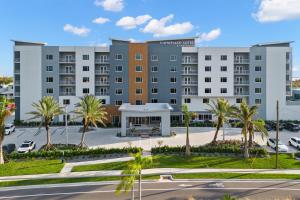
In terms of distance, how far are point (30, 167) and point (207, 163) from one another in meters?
18.8

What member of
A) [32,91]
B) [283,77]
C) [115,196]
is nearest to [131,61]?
[32,91]

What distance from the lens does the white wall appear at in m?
66.8

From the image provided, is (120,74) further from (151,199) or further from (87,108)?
(151,199)

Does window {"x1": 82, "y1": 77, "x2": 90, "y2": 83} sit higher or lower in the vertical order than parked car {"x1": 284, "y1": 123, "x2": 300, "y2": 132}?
higher

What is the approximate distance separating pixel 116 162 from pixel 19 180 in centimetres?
1012

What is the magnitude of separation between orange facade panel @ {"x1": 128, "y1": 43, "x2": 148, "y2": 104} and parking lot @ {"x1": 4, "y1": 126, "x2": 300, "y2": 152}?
9216 mm

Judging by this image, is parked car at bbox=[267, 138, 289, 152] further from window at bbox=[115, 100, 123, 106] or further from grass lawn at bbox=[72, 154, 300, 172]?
window at bbox=[115, 100, 123, 106]

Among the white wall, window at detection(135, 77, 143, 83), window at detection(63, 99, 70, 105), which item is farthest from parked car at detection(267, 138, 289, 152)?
the white wall

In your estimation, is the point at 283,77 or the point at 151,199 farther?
the point at 283,77

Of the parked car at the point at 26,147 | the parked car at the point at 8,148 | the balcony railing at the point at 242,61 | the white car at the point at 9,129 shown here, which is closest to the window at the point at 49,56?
the white car at the point at 9,129

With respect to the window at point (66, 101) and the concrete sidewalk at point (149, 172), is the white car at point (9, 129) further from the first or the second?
the concrete sidewalk at point (149, 172)

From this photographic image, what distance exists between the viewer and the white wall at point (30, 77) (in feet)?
219

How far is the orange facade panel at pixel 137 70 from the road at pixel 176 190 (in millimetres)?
37986

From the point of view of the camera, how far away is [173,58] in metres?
67.5
